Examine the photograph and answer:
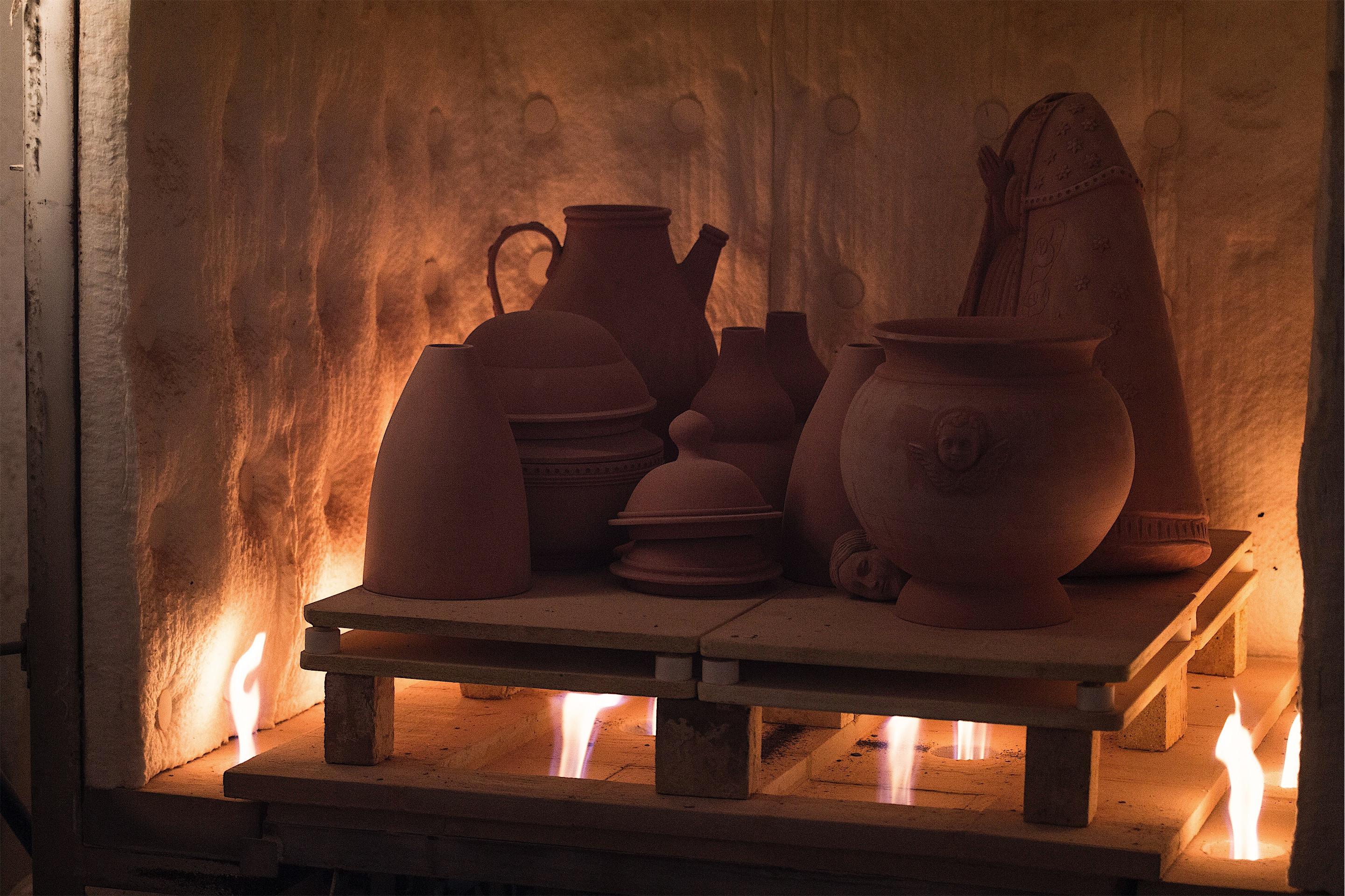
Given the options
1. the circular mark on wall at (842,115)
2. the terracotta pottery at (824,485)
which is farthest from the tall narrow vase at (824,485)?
the circular mark on wall at (842,115)

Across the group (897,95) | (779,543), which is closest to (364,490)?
(779,543)

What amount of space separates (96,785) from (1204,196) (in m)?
2.62

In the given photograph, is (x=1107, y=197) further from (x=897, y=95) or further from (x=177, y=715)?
(x=177, y=715)

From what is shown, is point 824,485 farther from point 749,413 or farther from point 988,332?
point 988,332

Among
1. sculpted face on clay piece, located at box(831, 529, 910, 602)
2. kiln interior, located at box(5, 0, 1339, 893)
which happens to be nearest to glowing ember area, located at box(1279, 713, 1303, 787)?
kiln interior, located at box(5, 0, 1339, 893)

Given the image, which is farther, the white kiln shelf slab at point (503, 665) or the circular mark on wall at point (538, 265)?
the circular mark on wall at point (538, 265)

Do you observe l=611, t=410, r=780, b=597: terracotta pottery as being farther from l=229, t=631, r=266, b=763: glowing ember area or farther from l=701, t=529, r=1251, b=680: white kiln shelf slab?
l=229, t=631, r=266, b=763: glowing ember area

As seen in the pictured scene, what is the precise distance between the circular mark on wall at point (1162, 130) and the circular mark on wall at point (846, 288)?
0.73 meters

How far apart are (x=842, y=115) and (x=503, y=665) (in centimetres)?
172

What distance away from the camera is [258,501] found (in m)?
3.27

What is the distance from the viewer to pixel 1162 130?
3.66m

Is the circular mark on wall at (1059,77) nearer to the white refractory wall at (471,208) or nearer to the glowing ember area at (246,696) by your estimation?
the white refractory wall at (471,208)

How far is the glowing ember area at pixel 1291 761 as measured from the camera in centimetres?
297

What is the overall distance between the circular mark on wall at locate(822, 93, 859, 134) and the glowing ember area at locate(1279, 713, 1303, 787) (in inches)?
66.1
